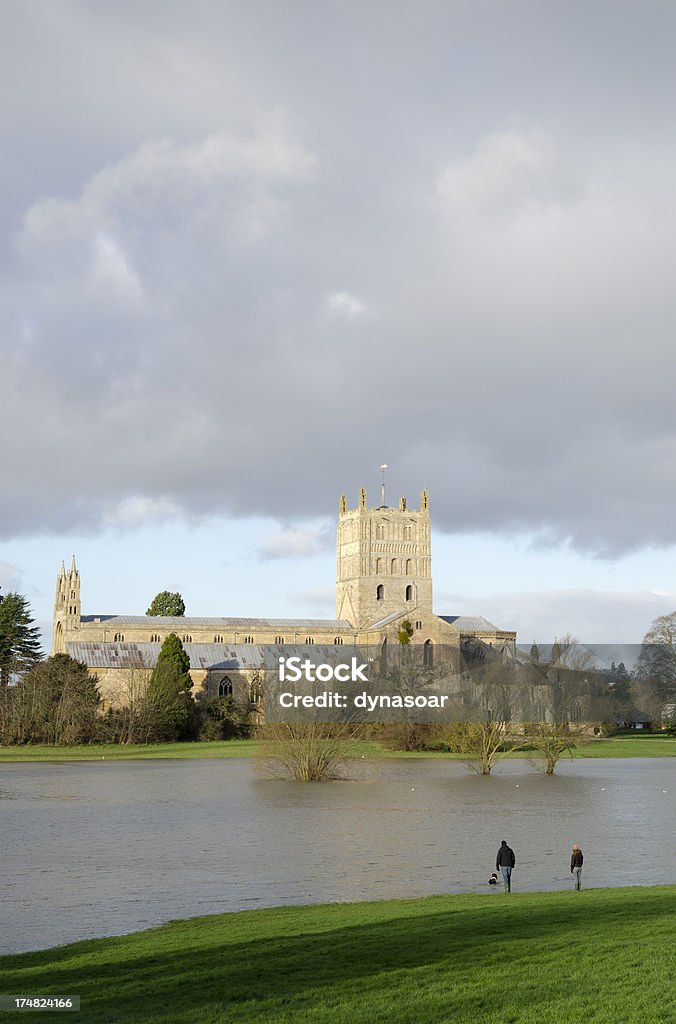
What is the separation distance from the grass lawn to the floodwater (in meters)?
3.41

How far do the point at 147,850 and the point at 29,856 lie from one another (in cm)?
337

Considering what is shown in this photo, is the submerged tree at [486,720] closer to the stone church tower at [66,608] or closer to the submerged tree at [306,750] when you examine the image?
the submerged tree at [306,750]

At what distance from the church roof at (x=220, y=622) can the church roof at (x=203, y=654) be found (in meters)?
5.04

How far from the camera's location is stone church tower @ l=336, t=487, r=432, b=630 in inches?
6029

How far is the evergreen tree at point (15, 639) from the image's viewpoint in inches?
4198

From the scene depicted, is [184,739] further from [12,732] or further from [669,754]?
[669,754]

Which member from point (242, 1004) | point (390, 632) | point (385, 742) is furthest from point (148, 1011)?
point (390, 632)

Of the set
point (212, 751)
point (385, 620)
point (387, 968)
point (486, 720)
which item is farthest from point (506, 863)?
point (385, 620)

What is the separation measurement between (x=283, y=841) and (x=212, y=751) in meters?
51.8

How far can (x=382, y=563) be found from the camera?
15538cm

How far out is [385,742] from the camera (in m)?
87.6

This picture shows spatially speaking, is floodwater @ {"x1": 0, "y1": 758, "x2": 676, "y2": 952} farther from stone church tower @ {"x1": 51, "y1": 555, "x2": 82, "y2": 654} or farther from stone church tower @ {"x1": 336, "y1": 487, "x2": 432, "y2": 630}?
stone church tower @ {"x1": 336, "y1": 487, "x2": 432, "y2": 630}

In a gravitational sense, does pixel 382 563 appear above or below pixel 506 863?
above

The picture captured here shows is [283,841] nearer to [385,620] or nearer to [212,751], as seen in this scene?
[212,751]
